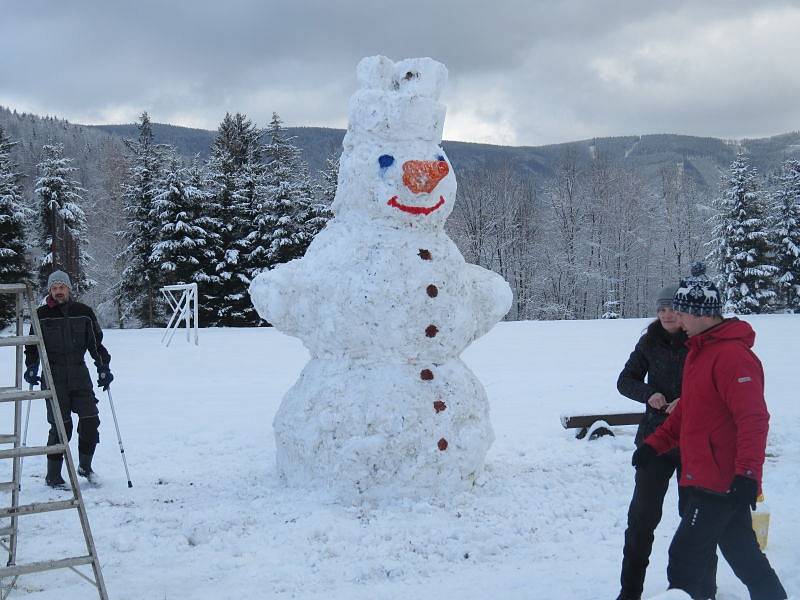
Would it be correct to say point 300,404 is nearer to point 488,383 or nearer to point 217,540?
point 217,540

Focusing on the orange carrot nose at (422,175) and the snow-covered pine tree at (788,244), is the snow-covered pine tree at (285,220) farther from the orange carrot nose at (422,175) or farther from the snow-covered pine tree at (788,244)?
the orange carrot nose at (422,175)

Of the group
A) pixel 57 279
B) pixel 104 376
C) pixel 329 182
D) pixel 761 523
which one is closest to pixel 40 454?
pixel 104 376

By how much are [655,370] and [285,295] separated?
2732 millimetres

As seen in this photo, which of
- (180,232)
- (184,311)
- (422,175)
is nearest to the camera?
(422,175)

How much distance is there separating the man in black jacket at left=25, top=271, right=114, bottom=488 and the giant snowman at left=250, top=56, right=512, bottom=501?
166 centimetres

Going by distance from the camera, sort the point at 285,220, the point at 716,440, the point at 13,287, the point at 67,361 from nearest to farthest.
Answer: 1. the point at 716,440
2. the point at 13,287
3. the point at 67,361
4. the point at 285,220

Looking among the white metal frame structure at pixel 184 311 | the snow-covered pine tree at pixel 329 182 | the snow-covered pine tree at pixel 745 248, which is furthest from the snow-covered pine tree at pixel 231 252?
the snow-covered pine tree at pixel 745 248

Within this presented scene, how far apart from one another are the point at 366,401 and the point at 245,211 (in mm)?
23901

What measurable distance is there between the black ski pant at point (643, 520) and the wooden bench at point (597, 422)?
376cm

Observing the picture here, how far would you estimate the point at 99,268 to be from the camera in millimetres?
35594

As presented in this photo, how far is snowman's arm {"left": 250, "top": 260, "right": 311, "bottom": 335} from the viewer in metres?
5.18

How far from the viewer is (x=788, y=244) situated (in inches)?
1057

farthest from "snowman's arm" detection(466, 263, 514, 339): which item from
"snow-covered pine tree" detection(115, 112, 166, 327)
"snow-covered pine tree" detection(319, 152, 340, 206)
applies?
"snow-covered pine tree" detection(115, 112, 166, 327)

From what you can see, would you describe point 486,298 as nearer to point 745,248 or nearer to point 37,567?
point 37,567
